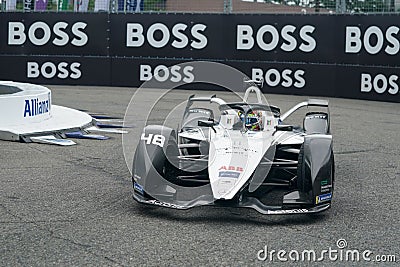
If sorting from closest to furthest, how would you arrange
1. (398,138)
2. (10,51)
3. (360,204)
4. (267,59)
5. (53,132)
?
(360,204)
(53,132)
(398,138)
(267,59)
(10,51)

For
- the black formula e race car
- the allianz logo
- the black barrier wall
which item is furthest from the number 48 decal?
the black barrier wall

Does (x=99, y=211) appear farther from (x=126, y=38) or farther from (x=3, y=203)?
(x=126, y=38)

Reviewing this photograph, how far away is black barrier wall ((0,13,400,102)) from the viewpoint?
1667cm

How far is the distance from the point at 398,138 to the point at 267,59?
7.10 m

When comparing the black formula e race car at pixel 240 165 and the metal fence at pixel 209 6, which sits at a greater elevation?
the metal fence at pixel 209 6

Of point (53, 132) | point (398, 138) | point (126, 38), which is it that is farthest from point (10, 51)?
point (398, 138)

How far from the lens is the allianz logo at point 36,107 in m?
10.7

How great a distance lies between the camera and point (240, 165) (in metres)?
5.86

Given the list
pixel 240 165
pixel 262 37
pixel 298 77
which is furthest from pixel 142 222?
pixel 262 37

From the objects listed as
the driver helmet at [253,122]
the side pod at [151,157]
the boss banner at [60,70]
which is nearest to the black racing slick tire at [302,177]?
the driver helmet at [253,122]

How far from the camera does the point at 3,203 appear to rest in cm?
624

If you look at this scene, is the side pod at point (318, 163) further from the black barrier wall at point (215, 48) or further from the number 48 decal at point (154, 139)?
the black barrier wall at point (215, 48)

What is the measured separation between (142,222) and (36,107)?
5.63 m

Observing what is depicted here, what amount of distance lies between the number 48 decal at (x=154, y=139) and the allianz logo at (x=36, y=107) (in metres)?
4.59
